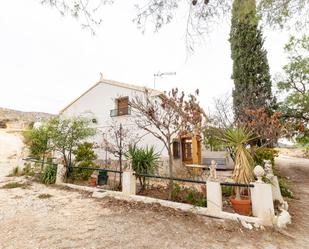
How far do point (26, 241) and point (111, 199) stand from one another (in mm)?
2865

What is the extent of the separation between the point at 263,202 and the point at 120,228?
10.4 ft

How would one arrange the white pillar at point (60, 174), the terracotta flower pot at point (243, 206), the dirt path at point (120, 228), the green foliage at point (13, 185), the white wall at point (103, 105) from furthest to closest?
the white wall at point (103, 105) → the white pillar at point (60, 174) → the green foliage at point (13, 185) → the terracotta flower pot at point (243, 206) → the dirt path at point (120, 228)

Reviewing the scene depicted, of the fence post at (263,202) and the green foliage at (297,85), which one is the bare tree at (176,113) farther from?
the green foliage at (297,85)

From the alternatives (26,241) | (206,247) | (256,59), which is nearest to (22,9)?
(26,241)

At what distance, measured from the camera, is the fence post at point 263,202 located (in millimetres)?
4270

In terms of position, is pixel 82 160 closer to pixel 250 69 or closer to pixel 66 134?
pixel 66 134

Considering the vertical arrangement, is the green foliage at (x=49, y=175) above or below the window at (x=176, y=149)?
below

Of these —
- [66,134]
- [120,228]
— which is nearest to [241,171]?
[120,228]

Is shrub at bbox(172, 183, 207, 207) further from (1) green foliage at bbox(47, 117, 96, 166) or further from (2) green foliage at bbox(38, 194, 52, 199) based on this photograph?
(1) green foliage at bbox(47, 117, 96, 166)

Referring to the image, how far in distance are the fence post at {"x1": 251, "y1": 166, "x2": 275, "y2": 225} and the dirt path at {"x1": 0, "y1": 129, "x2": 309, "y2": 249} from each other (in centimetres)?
28

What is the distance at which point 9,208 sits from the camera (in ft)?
18.1

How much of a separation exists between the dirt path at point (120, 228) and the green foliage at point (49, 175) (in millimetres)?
2661

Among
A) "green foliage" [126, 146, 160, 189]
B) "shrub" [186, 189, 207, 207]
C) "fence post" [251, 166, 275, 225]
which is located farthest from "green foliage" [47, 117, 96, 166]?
"fence post" [251, 166, 275, 225]

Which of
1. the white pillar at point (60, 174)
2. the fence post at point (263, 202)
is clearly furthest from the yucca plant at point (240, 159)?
the white pillar at point (60, 174)
